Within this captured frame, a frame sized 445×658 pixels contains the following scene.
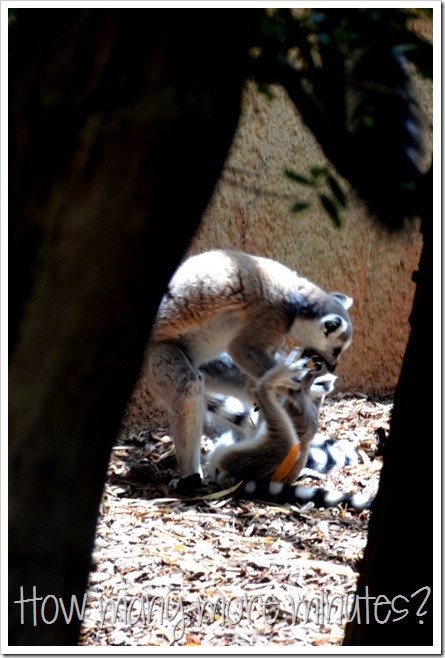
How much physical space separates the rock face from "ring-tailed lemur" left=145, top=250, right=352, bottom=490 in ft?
2.66

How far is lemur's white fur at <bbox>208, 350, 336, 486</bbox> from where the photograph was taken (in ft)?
19.5

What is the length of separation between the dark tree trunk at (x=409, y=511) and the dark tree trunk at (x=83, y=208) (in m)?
0.88

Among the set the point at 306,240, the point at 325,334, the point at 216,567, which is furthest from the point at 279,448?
the point at 306,240

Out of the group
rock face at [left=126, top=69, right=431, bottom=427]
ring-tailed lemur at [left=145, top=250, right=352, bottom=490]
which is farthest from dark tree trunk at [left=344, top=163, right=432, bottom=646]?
rock face at [left=126, top=69, right=431, bottom=427]

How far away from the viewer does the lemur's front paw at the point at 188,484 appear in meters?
5.89

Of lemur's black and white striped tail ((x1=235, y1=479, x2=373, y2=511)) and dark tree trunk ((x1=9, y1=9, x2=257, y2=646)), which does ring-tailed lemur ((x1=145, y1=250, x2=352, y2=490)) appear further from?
dark tree trunk ((x1=9, y1=9, x2=257, y2=646))

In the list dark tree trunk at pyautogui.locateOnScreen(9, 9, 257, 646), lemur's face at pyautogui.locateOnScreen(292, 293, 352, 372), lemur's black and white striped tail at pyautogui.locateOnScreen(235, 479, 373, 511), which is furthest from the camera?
lemur's face at pyautogui.locateOnScreen(292, 293, 352, 372)

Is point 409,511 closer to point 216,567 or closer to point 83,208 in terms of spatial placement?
point 83,208

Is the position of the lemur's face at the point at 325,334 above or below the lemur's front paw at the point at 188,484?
above

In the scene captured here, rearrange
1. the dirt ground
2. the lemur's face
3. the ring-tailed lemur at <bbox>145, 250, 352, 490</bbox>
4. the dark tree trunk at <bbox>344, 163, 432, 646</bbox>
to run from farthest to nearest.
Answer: the lemur's face, the ring-tailed lemur at <bbox>145, 250, 352, 490</bbox>, the dirt ground, the dark tree trunk at <bbox>344, 163, 432, 646</bbox>

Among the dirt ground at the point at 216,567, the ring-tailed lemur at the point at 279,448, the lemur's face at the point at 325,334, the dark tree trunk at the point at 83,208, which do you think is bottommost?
the dirt ground at the point at 216,567

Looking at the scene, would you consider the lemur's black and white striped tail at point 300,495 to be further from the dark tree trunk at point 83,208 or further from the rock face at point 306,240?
the dark tree trunk at point 83,208

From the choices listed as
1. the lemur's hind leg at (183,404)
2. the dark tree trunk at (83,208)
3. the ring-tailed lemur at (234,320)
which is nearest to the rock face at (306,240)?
the ring-tailed lemur at (234,320)

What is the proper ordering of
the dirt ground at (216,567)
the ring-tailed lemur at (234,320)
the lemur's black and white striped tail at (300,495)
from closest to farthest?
the dirt ground at (216,567), the lemur's black and white striped tail at (300,495), the ring-tailed lemur at (234,320)
